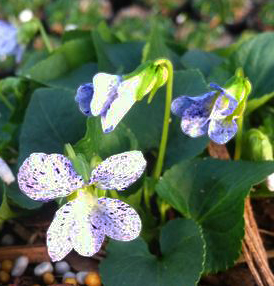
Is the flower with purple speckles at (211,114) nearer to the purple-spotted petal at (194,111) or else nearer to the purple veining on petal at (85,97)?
the purple-spotted petal at (194,111)

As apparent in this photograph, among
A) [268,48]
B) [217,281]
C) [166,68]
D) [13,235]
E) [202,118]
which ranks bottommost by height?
[217,281]

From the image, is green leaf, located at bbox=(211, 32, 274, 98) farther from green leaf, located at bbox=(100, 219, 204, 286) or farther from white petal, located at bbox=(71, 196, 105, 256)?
white petal, located at bbox=(71, 196, 105, 256)

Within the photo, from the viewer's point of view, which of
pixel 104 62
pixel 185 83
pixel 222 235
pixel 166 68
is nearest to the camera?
pixel 166 68

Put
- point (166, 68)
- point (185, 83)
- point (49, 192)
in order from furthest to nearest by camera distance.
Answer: point (185, 83) → point (166, 68) → point (49, 192)

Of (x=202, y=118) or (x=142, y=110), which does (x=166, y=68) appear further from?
(x=142, y=110)

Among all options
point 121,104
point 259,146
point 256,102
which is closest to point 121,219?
point 121,104

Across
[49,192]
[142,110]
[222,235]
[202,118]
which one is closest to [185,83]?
[142,110]

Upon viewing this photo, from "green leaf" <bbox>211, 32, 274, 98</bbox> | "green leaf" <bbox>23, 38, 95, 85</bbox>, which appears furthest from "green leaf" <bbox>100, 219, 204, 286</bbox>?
"green leaf" <bbox>23, 38, 95, 85</bbox>
